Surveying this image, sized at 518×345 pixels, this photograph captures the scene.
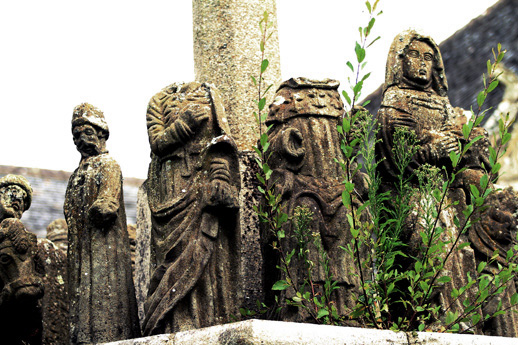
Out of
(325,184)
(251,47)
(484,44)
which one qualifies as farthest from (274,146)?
(484,44)

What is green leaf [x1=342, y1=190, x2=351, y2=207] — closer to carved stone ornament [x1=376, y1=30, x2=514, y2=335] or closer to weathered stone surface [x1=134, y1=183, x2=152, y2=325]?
carved stone ornament [x1=376, y1=30, x2=514, y2=335]

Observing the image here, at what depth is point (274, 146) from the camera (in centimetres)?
824

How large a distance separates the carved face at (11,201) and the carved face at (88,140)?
1.07m

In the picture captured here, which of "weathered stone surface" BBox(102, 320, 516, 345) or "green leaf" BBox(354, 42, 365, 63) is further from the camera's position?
"green leaf" BBox(354, 42, 365, 63)

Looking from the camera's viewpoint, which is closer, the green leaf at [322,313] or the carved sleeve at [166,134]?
the green leaf at [322,313]

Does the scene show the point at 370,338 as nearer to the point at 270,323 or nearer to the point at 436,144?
the point at 270,323

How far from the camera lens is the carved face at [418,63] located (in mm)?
8883

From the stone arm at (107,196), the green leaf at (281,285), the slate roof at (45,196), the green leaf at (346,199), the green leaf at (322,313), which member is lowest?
the green leaf at (322,313)

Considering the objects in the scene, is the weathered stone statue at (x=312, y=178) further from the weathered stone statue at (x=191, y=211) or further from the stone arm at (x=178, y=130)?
the stone arm at (x=178, y=130)

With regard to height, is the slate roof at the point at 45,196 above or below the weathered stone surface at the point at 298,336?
above

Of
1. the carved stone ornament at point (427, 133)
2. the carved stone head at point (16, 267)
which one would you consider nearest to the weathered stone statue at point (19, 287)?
the carved stone head at point (16, 267)

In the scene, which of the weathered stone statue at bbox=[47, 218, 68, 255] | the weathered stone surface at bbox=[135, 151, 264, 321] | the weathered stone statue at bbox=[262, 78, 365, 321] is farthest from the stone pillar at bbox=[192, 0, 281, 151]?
the weathered stone statue at bbox=[47, 218, 68, 255]

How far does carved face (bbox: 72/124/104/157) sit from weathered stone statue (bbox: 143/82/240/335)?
549mm

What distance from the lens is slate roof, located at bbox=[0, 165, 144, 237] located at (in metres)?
22.1
